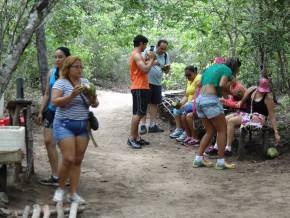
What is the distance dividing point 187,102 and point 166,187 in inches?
133

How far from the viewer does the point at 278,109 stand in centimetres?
1116

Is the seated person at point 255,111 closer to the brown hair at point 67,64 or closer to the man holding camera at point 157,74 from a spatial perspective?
the man holding camera at point 157,74

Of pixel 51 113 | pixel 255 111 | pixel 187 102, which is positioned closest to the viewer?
pixel 51 113

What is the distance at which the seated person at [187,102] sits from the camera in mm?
9445

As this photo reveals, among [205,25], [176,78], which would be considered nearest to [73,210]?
[205,25]

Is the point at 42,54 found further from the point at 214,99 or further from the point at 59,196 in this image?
the point at 59,196

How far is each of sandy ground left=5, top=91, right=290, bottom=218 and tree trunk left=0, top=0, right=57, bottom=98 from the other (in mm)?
1321

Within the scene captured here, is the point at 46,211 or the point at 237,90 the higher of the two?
the point at 237,90

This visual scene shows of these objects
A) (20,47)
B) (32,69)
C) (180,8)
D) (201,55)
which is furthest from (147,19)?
(20,47)

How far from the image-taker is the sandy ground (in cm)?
536

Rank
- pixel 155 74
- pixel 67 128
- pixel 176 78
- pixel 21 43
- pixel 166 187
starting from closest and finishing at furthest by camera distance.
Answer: pixel 21 43 → pixel 67 128 → pixel 166 187 → pixel 155 74 → pixel 176 78

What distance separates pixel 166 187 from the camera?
21.2 feet

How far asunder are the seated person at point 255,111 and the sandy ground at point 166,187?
1.95ft

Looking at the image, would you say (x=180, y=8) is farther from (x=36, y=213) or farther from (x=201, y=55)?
(x=36, y=213)
